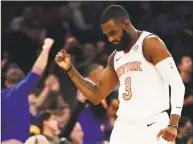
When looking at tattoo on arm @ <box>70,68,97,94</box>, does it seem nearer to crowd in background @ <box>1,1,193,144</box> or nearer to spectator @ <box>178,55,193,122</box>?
crowd in background @ <box>1,1,193,144</box>

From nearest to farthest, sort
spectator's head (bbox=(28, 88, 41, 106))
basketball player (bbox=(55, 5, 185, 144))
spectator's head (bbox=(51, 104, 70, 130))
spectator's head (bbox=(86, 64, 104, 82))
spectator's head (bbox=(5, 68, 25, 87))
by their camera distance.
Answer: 1. basketball player (bbox=(55, 5, 185, 144))
2. spectator's head (bbox=(5, 68, 25, 87))
3. spectator's head (bbox=(86, 64, 104, 82))
4. spectator's head (bbox=(51, 104, 70, 130))
5. spectator's head (bbox=(28, 88, 41, 106))

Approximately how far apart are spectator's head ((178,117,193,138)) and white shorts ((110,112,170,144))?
3.23 m

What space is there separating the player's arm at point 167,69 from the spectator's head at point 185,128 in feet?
11.0

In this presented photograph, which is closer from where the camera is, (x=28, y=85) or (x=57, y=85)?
→ (x=28, y=85)

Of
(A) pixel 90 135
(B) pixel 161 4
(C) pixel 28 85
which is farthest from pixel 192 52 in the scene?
(C) pixel 28 85

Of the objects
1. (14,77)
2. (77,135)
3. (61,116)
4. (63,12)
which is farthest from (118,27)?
(63,12)

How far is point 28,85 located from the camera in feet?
24.9

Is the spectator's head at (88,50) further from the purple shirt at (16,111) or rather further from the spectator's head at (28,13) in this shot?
the purple shirt at (16,111)

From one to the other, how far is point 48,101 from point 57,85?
0.28m

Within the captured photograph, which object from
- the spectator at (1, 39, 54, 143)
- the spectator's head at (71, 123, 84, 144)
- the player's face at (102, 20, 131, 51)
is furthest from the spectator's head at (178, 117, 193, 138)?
the player's face at (102, 20, 131, 51)

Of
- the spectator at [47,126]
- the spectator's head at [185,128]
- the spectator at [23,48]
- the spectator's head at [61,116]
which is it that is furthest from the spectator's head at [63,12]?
the spectator at [47,126]

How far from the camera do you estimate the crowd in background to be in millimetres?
10180

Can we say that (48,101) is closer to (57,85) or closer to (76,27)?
(57,85)

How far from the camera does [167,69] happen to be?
5.69 m
